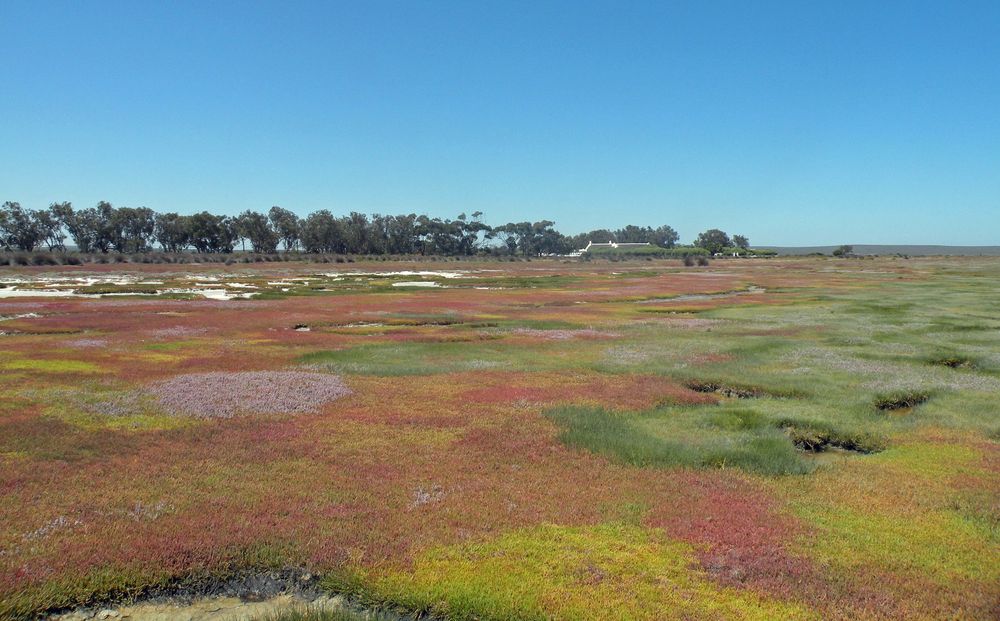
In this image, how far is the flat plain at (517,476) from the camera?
8992mm

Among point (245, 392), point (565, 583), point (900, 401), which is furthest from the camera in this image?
point (900, 401)

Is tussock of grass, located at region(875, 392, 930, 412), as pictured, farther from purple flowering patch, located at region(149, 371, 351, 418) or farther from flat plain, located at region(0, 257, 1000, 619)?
purple flowering patch, located at region(149, 371, 351, 418)

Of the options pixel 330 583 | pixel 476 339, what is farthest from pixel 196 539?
pixel 476 339

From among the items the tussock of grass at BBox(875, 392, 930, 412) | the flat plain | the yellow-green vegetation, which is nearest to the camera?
the yellow-green vegetation

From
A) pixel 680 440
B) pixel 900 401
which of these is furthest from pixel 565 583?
pixel 900 401

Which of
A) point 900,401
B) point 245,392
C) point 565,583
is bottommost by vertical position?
point 900,401

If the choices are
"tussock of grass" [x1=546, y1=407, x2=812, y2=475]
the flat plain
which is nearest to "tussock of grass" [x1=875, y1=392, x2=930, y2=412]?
the flat plain

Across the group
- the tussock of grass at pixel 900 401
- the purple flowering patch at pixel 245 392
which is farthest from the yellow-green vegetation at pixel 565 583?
the tussock of grass at pixel 900 401

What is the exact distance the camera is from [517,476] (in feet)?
42.4

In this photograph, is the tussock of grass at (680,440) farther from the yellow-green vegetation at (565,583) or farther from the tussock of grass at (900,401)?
the tussock of grass at (900,401)

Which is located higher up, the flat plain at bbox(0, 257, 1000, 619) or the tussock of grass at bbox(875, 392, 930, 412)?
the flat plain at bbox(0, 257, 1000, 619)

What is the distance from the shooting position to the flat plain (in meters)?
8.99

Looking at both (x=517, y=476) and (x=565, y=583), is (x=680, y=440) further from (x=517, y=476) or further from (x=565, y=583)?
(x=565, y=583)

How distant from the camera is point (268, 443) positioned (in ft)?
48.2
